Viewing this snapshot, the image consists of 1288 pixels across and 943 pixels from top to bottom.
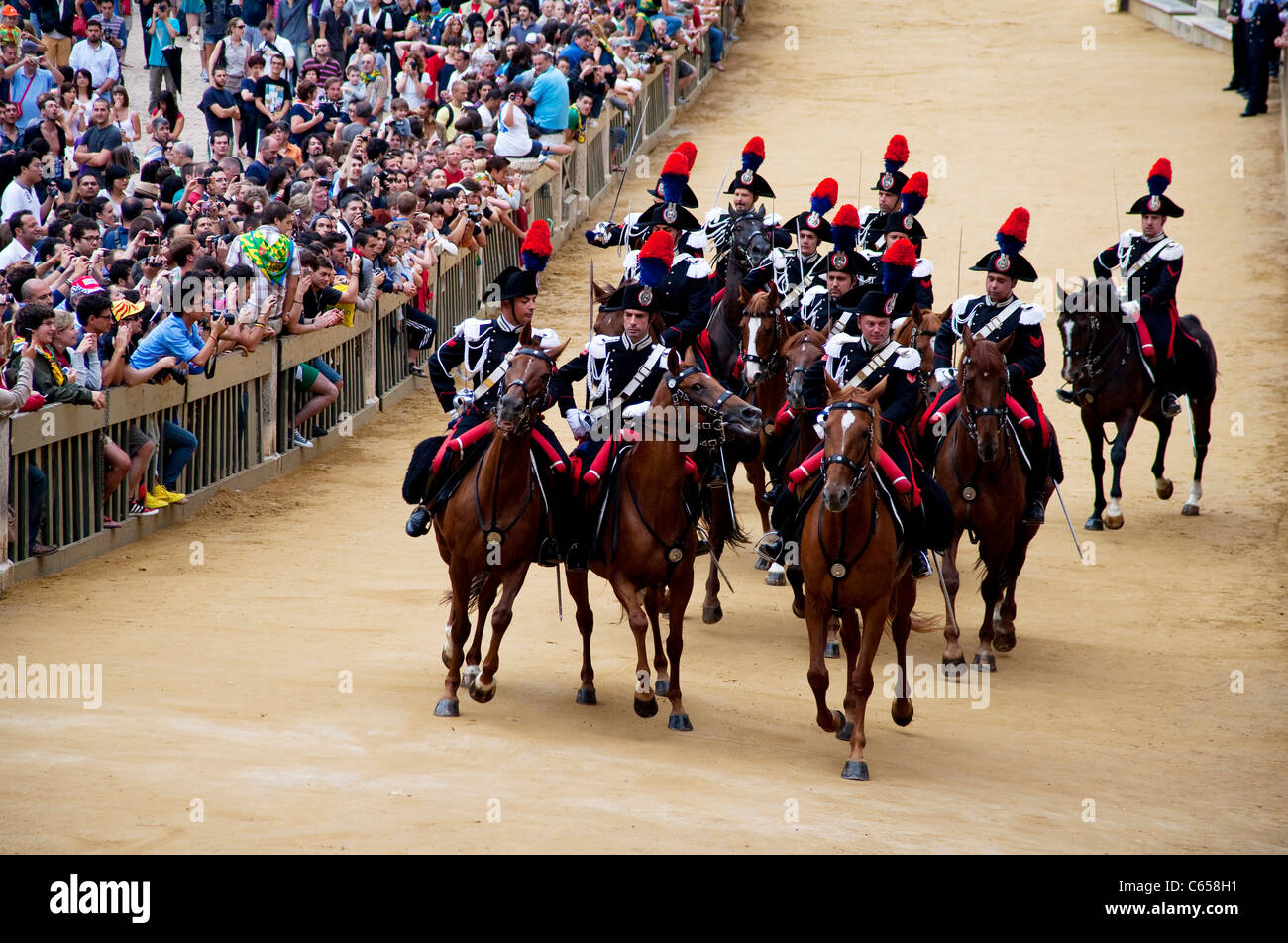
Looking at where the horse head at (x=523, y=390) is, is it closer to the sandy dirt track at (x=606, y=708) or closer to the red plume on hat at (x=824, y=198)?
the sandy dirt track at (x=606, y=708)

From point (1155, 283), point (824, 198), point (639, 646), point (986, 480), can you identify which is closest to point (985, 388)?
point (986, 480)

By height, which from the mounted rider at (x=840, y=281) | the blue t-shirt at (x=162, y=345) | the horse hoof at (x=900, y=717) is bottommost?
the horse hoof at (x=900, y=717)

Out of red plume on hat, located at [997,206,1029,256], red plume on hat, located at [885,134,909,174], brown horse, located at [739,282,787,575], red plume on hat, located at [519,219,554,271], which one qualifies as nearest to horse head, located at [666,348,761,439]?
red plume on hat, located at [519,219,554,271]

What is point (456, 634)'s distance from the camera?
33.3 ft

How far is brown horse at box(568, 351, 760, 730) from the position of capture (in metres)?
9.70

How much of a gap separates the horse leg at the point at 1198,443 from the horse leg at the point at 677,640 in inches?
342

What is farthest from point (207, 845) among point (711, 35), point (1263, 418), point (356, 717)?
point (711, 35)

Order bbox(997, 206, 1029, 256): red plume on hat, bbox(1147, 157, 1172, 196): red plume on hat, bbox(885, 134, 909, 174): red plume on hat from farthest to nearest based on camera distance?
bbox(885, 134, 909, 174): red plume on hat, bbox(1147, 157, 1172, 196): red plume on hat, bbox(997, 206, 1029, 256): red plume on hat

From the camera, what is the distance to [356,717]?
9.55 metres

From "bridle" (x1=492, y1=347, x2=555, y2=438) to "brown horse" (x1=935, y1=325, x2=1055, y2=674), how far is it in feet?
11.1

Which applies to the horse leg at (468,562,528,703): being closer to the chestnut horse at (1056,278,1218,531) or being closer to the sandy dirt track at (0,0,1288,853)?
the sandy dirt track at (0,0,1288,853)

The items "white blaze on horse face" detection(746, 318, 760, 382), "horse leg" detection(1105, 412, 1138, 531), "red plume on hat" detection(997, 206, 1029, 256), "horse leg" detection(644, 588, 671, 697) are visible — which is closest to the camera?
"horse leg" detection(644, 588, 671, 697)

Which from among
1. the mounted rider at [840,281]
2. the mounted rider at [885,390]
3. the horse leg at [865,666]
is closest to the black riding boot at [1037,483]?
the mounted rider at [885,390]

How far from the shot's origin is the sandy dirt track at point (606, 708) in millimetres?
7801
